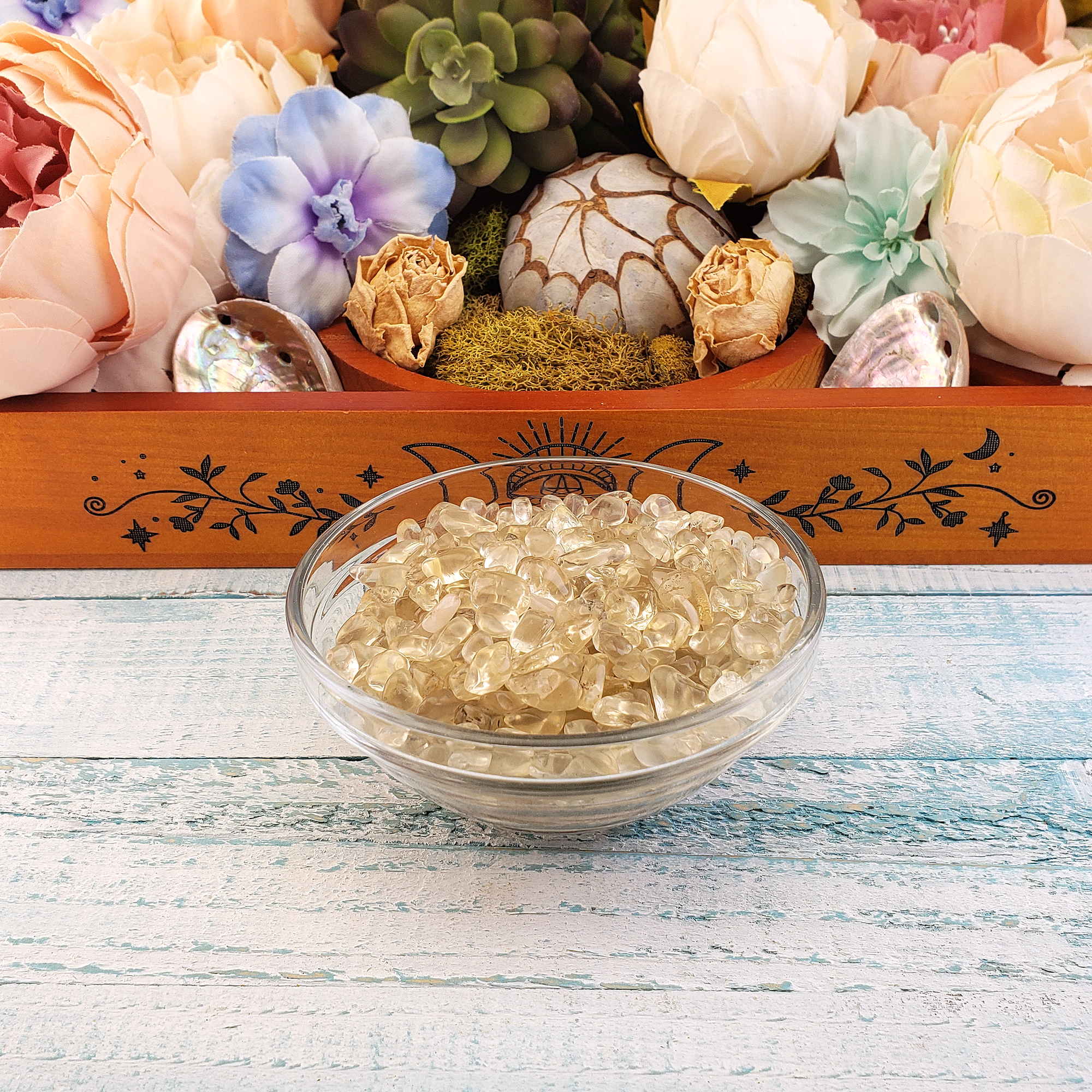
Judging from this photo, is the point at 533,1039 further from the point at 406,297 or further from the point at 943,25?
the point at 943,25

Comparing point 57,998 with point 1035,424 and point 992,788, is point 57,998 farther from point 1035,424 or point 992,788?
point 1035,424

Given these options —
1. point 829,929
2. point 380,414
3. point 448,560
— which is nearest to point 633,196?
point 380,414

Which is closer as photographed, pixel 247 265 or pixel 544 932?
pixel 544 932

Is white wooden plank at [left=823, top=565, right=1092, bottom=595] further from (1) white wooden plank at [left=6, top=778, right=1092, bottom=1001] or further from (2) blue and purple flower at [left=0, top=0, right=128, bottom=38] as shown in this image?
(2) blue and purple flower at [left=0, top=0, right=128, bottom=38]

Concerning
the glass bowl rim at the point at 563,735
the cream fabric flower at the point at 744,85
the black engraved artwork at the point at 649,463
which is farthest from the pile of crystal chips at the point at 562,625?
the cream fabric flower at the point at 744,85

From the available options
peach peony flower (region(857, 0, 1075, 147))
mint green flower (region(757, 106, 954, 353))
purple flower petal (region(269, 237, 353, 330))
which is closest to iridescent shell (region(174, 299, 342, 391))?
purple flower petal (region(269, 237, 353, 330))

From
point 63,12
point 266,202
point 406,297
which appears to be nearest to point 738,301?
point 406,297
